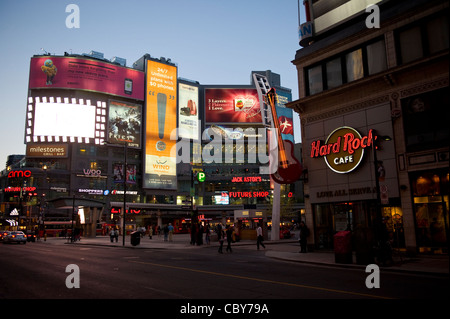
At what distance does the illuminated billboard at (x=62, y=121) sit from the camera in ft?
291

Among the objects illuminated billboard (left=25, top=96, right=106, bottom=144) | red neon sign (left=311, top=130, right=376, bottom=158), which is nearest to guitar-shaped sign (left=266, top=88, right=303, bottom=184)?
red neon sign (left=311, top=130, right=376, bottom=158)

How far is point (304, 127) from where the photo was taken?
26.3 meters

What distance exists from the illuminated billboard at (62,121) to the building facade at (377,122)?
76413 mm

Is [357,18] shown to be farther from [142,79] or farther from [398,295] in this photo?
Answer: [142,79]

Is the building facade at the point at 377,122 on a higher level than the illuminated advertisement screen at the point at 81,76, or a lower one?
lower

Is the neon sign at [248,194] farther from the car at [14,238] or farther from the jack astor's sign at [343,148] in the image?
the jack astor's sign at [343,148]

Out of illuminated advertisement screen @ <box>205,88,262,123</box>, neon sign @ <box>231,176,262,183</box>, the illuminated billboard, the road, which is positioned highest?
illuminated advertisement screen @ <box>205,88,262,123</box>

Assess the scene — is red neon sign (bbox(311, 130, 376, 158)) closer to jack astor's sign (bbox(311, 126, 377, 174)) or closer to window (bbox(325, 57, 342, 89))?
jack astor's sign (bbox(311, 126, 377, 174))

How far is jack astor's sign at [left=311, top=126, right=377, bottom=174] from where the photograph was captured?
22.2 meters

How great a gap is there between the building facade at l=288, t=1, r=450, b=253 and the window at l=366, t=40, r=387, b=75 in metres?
0.06

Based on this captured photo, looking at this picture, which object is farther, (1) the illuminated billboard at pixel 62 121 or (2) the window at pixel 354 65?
(1) the illuminated billboard at pixel 62 121

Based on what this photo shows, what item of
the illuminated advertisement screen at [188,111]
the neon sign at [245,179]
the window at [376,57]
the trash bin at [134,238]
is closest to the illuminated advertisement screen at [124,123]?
the illuminated advertisement screen at [188,111]

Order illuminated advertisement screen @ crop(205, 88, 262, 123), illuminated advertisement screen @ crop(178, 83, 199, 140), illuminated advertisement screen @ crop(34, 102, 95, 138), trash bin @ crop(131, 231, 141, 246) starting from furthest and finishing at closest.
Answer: illuminated advertisement screen @ crop(205, 88, 262, 123), illuminated advertisement screen @ crop(178, 83, 199, 140), illuminated advertisement screen @ crop(34, 102, 95, 138), trash bin @ crop(131, 231, 141, 246)

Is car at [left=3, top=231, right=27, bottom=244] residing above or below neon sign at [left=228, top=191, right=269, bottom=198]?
below
